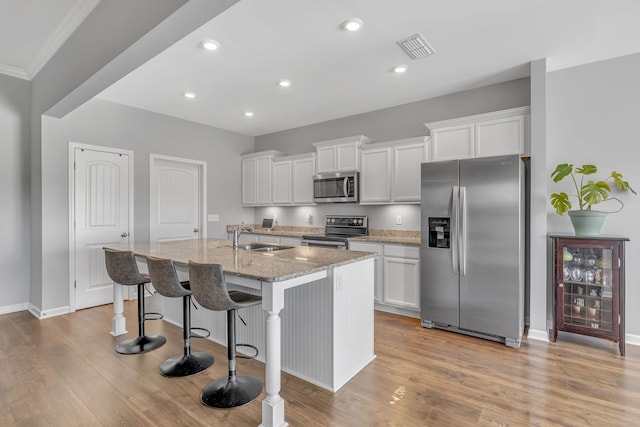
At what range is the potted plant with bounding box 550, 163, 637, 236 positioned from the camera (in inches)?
116

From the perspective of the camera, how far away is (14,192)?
3.91 meters

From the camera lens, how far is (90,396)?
87.0 inches

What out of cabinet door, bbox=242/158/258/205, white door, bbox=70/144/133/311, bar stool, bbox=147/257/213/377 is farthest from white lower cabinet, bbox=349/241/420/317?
white door, bbox=70/144/133/311

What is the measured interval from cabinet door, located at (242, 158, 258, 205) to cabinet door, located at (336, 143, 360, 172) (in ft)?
6.31

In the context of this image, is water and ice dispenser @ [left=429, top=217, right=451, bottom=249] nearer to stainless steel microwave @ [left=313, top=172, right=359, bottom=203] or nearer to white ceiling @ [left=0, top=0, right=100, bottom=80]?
stainless steel microwave @ [left=313, top=172, right=359, bottom=203]

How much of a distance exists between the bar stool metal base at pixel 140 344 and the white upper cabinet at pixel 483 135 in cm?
357

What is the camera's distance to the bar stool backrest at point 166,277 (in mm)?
2334

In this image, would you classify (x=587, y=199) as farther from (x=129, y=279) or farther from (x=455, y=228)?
(x=129, y=279)

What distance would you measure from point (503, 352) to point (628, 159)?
7.23 feet

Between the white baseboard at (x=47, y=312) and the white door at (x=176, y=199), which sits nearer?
the white baseboard at (x=47, y=312)

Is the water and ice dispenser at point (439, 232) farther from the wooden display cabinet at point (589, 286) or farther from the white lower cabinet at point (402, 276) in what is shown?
the wooden display cabinet at point (589, 286)

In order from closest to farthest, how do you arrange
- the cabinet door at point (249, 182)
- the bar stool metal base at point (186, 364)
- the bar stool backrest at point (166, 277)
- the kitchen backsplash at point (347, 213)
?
the bar stool backrest at point (166, 277) < the bar stool metal base at point (186, 364) < the kitchen backsplash at point (347, 213) < the cabinet door at point (249, 182)

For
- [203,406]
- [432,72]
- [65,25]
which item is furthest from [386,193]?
[65,25]

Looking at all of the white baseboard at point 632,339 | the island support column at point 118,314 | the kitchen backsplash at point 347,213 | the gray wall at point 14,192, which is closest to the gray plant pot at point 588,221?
the white baseboard at point 632,339
